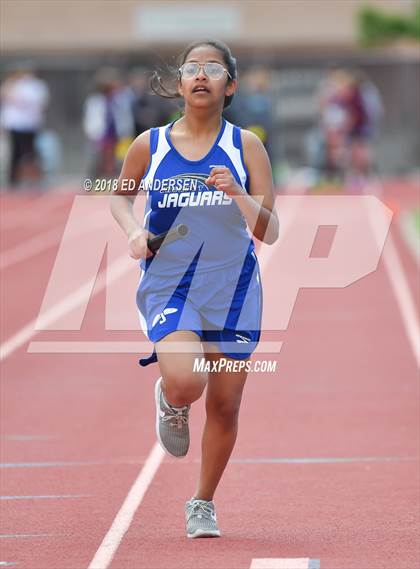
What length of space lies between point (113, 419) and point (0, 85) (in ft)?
93.9

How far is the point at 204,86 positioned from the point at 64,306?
8.35m

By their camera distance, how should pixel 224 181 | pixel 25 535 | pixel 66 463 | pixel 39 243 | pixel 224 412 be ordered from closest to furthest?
pixel 224 181
pixel 224 412
pixel 25 535
pixel 66 463
pixel 39 243

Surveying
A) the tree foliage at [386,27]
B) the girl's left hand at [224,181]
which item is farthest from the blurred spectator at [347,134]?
the girl's left hand at [224,181]

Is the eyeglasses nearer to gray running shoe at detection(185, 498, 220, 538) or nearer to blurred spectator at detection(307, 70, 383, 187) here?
gray running shoe at detection(185, 498, 220, 538)

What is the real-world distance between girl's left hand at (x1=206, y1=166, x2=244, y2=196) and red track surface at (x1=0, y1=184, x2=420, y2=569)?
4.64ft

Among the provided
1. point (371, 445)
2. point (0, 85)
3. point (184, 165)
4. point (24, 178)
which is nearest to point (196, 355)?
point (184, 165)

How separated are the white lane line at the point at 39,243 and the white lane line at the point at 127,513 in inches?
396

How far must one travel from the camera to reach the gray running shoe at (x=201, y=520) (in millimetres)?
6441

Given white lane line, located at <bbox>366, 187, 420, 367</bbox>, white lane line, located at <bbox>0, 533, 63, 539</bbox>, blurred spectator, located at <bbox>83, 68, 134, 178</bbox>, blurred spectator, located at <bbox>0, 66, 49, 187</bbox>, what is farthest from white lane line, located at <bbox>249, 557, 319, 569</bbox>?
blurred spectator, located at <bbox>0, 66, 49, 187</bbox>

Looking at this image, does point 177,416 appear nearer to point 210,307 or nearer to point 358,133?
point 210,307

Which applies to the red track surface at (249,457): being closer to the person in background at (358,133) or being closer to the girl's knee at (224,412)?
the girl's knee at (224,412)

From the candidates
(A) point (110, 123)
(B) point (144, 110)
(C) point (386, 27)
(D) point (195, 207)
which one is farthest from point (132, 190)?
(A) point (110, 123)

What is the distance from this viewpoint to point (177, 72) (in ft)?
20.9

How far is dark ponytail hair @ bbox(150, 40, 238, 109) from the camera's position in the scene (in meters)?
6.27
